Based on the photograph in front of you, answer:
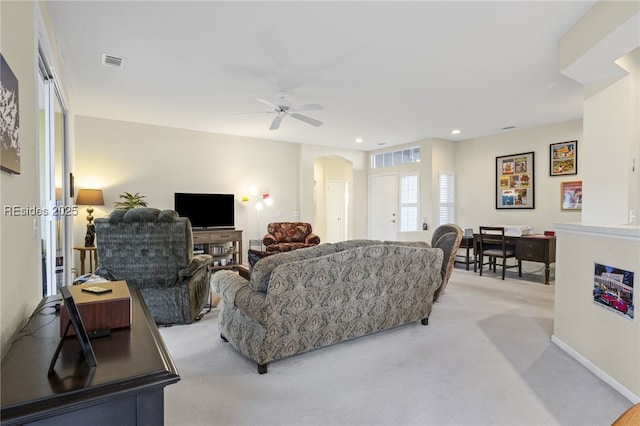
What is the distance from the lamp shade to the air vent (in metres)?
2.48

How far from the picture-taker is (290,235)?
6.94 m

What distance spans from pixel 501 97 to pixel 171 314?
495 cm

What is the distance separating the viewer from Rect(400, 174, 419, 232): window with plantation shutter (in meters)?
7.51

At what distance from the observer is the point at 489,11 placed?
256 cm

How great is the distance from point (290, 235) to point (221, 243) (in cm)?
142

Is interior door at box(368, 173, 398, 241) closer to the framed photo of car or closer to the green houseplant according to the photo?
the green houseplant

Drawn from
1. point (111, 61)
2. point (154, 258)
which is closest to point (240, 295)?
point (154, 258)

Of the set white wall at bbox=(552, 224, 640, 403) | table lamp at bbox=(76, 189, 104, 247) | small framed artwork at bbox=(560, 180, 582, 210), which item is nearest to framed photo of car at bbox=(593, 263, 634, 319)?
white wall at bbox=(552, 224, 640, 403)

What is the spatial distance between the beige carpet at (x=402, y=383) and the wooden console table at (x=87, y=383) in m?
1.07

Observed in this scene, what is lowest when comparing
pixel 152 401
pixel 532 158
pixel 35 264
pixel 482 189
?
pixel 152 401

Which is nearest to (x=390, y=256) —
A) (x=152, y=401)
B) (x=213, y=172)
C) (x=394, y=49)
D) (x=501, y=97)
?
(x=394, y=49)

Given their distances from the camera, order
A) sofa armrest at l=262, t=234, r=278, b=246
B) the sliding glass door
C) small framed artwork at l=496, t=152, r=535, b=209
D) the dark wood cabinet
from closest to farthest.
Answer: the sliding glass door < the dark wood cabinet < small framed artwork at l=496, t=152, r=535, b=209 < sofa armrest at l=262, t=234, r=278, b=246

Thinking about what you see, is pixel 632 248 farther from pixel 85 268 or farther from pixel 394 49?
pixel 85 268

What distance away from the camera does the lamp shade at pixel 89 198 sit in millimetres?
5086
